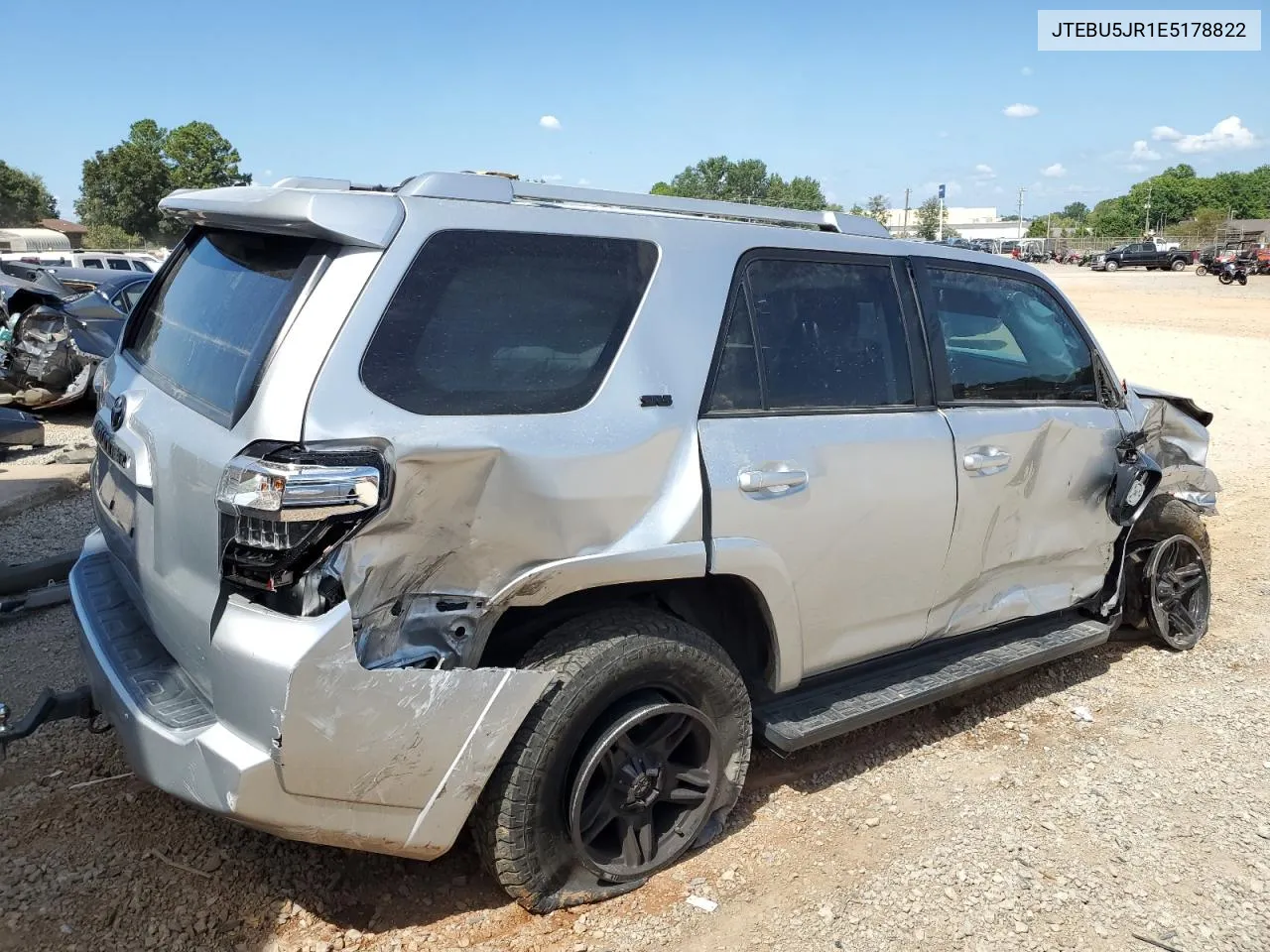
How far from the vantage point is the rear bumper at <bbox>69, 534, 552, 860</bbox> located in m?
2.20

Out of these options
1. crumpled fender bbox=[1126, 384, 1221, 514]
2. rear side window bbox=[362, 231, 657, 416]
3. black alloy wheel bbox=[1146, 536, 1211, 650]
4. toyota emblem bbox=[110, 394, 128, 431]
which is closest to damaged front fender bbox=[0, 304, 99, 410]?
toyota emblem bbox=[110, 394, 128, 431]

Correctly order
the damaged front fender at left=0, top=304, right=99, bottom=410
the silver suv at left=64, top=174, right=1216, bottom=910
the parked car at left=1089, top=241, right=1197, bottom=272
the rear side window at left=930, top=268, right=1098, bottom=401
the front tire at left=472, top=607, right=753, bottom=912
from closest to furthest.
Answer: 1. the silver suv at left=64, top=174, right=1216, bottom=910
2. the front tire at left=472, top=607, right=753, bottom=912
3. the rear side window at left=930, top=268, right=1098, bottom=401
4. the damaged front fender at left=0, top=304, right=99, bottom=410
5. the parked car at left=1089, top=241, right=1197, bottom=272

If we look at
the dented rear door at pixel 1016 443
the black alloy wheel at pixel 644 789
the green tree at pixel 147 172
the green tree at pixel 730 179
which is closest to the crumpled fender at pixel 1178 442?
the dented rear door at pixel 1016 443

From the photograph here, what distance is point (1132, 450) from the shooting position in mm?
4219

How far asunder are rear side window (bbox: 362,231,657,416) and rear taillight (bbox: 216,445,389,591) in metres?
0.23

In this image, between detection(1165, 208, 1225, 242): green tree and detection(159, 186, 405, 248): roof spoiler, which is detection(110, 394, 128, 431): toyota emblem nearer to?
detection(159, 186, 405, 248): roof spoiler

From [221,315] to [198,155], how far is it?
7282 centimetres

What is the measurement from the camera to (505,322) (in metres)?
2.57

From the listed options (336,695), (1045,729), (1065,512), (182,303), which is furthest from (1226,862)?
(182,303)

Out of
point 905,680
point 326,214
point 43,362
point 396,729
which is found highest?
point 326,214

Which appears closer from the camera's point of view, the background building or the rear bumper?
the rear bumper

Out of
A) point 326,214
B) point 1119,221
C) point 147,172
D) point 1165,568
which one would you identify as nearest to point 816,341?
point 326,214

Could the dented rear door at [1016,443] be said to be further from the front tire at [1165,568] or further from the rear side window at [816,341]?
the front tire at [1165,568]

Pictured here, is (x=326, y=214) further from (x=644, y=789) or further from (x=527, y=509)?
(x=644, y=789)
